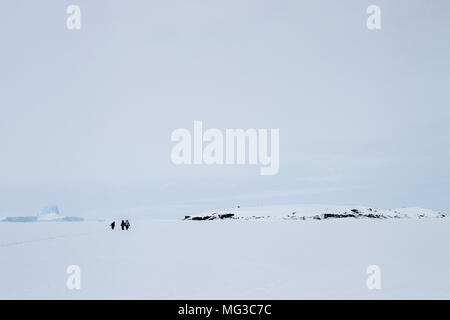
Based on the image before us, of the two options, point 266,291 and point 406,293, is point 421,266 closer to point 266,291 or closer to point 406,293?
point 406,293

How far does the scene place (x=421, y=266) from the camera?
18781mm

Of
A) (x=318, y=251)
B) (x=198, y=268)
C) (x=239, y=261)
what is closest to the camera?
(x=198, y=268)

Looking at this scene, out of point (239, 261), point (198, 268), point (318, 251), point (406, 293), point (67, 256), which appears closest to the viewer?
point (406, 293)

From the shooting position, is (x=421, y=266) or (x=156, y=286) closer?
(x=156, y=286)
